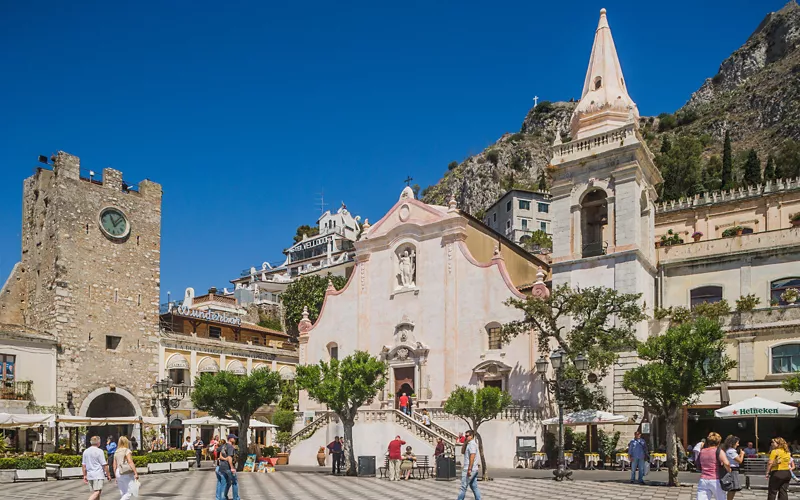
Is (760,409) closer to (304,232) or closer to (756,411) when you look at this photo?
(756,411)

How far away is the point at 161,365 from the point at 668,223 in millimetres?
32348

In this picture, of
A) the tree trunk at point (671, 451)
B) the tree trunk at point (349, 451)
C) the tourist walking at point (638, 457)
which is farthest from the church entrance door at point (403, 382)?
the tourist walking at point (638, 457)

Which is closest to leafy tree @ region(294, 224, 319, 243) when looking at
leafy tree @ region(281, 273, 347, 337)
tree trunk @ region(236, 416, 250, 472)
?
leafy tree @ region(281, 273, 347, 337)

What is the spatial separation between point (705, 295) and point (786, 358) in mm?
5289

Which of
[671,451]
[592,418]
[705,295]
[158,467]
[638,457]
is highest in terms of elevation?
[705,295]

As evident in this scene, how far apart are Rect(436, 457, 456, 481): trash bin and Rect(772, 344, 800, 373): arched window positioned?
1529 centimetres

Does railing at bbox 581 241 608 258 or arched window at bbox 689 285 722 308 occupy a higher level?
railing at bbox 581 241 608 258

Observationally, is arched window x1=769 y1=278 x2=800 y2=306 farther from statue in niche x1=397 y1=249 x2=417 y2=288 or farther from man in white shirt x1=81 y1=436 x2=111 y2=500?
man in white shirt x1=81 y1=436 x2=111 y2=500

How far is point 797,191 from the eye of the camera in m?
42.4

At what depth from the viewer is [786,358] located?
33.2 metres

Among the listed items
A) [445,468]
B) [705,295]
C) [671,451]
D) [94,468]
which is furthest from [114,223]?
[671,451]

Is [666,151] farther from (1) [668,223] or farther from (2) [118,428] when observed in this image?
(2) [118,428]

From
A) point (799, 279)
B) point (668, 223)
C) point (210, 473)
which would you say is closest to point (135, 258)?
point (210, 473)

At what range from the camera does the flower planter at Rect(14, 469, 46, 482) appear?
93.0 feet
